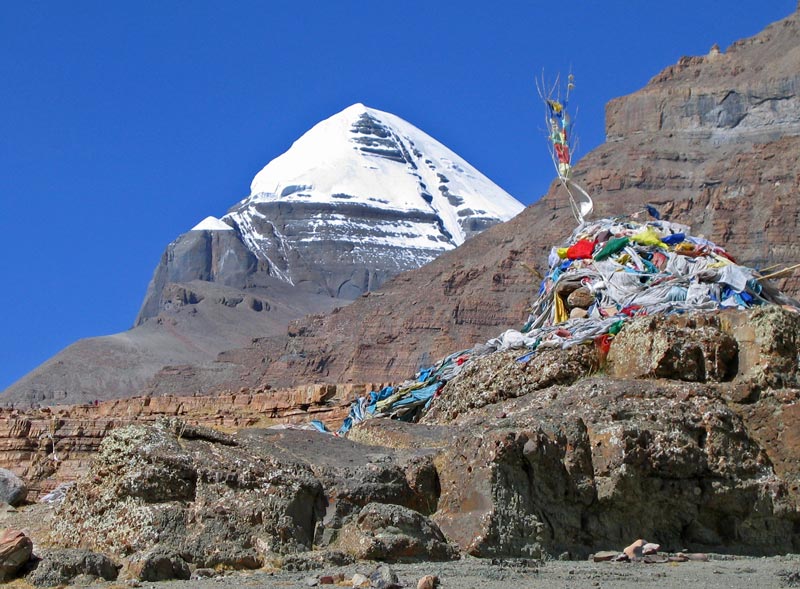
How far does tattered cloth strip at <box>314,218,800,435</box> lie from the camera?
17.1m

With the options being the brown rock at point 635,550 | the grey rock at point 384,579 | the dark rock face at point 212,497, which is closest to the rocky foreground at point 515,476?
the dark rock face at point 212,497

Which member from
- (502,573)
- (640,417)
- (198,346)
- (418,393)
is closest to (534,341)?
(418,393)

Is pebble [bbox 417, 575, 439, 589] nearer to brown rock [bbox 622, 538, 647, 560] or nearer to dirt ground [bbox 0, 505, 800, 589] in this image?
dirt ground [bbox 0, 505, 800, 589]

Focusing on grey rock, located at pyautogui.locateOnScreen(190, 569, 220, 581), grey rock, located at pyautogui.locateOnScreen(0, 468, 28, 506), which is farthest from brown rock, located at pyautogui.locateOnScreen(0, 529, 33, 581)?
grey rock, located at pyautogui.locateOnScreen(0, 468, 28, 506)

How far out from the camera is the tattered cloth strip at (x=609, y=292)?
17.1 meters

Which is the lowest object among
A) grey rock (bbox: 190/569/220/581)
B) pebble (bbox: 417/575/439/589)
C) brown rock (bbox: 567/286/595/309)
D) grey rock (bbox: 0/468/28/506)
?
pebble (bbox: 417/575/439/589)

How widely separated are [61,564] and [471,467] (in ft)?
10.7

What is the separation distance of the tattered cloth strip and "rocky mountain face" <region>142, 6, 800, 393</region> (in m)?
96.6

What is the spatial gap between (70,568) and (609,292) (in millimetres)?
9637

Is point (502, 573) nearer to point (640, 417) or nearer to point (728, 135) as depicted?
point (640, 417)

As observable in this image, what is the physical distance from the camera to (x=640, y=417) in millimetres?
13391

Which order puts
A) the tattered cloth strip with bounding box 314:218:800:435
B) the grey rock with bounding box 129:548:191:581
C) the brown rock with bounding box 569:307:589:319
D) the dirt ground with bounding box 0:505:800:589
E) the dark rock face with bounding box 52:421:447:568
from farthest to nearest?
the brown rock with bounding box 569:307:589:319 → the tattered cloth strip with bounding box 314:218:800:435 → the dark rock face with bounding box 52:421:447:568 → the grey rock with bounding box 129:548:191:581 → the dirt ground with bounding box 0:505:800:589

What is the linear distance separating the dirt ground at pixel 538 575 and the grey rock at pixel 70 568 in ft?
0.45

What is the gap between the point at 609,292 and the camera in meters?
18.2
